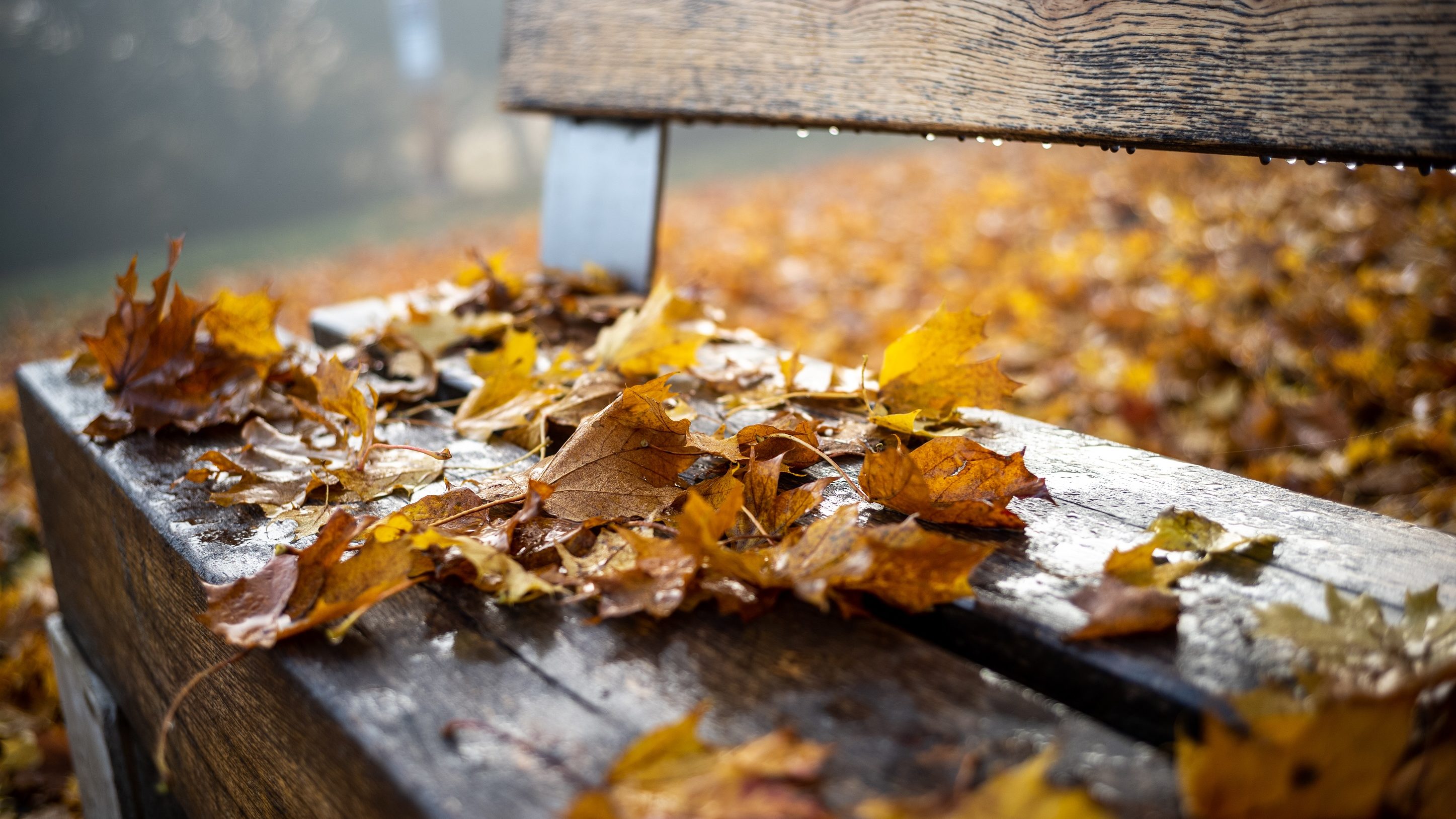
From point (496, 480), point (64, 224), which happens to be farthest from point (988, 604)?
point (64, 224)

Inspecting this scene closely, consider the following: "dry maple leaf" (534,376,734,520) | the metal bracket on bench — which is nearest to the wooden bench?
"dry maple leaf" (534,376,734,520)

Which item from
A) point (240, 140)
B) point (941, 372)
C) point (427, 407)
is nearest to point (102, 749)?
point (427, 407)

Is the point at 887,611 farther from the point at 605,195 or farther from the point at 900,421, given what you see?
the point at 605,195

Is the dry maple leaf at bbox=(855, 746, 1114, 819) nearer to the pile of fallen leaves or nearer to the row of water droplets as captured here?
the pile of fallen leaves

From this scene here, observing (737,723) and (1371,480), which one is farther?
(1371,480)

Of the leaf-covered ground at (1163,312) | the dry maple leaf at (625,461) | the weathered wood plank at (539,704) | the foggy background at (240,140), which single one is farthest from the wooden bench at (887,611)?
the foggy background at (240,140)

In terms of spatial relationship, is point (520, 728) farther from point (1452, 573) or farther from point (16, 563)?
point (16, 563)
